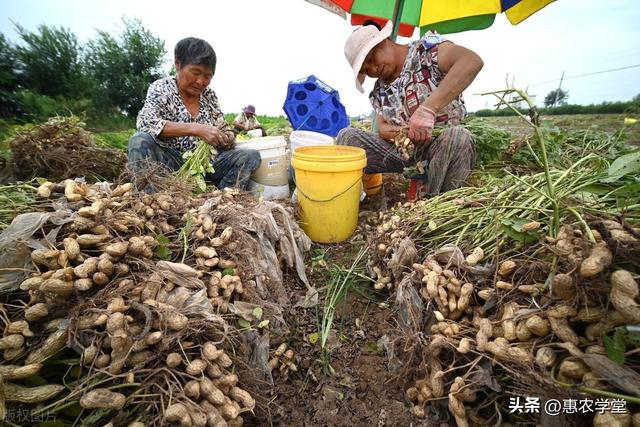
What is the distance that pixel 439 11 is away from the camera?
3.09 m

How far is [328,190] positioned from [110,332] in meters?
1.59

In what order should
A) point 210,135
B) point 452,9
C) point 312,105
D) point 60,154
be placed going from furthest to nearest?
point 312,105 < point 452,9 < point 210,135 < point 60,154

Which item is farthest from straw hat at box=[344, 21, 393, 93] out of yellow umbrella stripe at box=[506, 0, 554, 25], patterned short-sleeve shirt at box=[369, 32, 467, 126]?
yellow umbrella stripe at box=[506, 0, 554, 25]

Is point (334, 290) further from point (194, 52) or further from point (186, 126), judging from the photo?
point (194, 52)

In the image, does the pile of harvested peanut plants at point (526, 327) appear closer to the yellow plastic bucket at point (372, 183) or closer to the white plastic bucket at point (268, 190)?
the white plastic bucket at point (268, 190)

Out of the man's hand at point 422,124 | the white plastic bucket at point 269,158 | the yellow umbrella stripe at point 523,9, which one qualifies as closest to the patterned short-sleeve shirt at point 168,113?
the white plastic bucket at point 269,158

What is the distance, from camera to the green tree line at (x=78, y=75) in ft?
23.5

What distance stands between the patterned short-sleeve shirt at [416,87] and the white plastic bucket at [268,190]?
1.14 m

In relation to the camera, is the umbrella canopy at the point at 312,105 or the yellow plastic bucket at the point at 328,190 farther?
the umbrella canopy at the point at 312,105

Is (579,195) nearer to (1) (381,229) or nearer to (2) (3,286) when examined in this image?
(1) (381,229)

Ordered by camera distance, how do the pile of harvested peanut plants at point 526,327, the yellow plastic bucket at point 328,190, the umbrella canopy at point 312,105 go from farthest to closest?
the umbrella canopy at point 312,105
the yellow plastic bucket at point 328,190
the pile of harvested peanut plants at point 526,327

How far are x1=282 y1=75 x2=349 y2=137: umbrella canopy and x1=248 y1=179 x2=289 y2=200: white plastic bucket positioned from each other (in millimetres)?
1246

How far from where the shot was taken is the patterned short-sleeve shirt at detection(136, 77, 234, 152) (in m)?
2.52

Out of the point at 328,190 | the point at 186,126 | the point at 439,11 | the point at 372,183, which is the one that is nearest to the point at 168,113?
the point at 186,126
